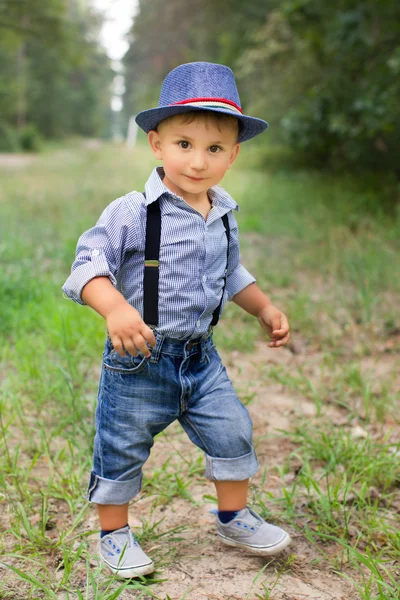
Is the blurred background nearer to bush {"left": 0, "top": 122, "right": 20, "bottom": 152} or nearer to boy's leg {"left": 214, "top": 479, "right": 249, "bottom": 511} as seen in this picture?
bush {"left": 0, "top": 122, "right": 20, "bottom": 152}

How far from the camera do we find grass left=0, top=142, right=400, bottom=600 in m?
2.04

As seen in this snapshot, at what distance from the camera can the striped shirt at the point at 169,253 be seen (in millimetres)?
1883

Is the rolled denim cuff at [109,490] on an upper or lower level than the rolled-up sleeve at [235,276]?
lower

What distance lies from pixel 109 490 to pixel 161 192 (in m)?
0.93

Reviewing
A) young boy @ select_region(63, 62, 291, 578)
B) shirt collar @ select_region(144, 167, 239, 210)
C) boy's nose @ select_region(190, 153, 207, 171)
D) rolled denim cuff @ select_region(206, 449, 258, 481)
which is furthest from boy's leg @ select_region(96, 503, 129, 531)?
boy's nose @ select_region(190, 153, 207, 171)

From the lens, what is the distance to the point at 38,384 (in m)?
3.16

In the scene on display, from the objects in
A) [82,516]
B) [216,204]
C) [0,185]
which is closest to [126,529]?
[82,516]

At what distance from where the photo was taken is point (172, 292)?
1.92m

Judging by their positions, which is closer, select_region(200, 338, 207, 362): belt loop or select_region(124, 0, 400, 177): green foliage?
select_region(200, 338, 207, 362): belt loop

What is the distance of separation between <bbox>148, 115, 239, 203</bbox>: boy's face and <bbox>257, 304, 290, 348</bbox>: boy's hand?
1.58 feet

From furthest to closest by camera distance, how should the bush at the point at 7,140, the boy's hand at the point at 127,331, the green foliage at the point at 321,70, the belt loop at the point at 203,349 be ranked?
the bush at the point at 7,140 < the green foliage at the point at 321,70 < the belt loop at the point at 203,349 < the boy's hand at the point at 127,331

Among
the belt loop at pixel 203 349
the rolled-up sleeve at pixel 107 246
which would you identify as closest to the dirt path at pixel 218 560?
the belt loop at pixel 203 349

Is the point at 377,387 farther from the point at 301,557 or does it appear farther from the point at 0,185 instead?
the point at 0,185

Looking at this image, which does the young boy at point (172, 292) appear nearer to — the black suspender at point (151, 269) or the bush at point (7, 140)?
the black suspender at point (151, 269)
